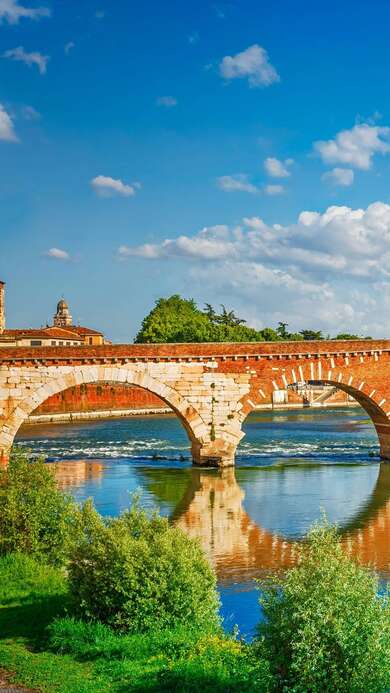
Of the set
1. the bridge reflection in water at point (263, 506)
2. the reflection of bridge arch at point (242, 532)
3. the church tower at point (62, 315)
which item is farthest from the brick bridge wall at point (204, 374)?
the church tower at point (62, 315)

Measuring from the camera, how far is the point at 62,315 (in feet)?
415

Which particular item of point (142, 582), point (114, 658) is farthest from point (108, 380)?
point (114, 658)

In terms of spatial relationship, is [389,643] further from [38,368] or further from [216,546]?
[38,368]

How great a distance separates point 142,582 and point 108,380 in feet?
70.9

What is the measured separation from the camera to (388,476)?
109 feet

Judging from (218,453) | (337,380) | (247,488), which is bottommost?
(247,488)

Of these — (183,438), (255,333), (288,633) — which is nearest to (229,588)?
(288,633)

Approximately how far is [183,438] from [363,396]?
16234 mm

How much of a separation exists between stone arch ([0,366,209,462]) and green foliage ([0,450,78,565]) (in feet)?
48.3

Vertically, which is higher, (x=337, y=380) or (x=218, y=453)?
(x=337, y=380)

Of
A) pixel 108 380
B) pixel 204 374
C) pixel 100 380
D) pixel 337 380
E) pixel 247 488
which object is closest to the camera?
pixel 247 488

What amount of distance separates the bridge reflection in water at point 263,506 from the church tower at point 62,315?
90.6m

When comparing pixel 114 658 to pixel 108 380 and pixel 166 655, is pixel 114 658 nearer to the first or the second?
pixel 166 655

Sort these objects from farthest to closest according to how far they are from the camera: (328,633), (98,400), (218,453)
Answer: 1. (98,400)
2. (218,453)
3. (328,633)
